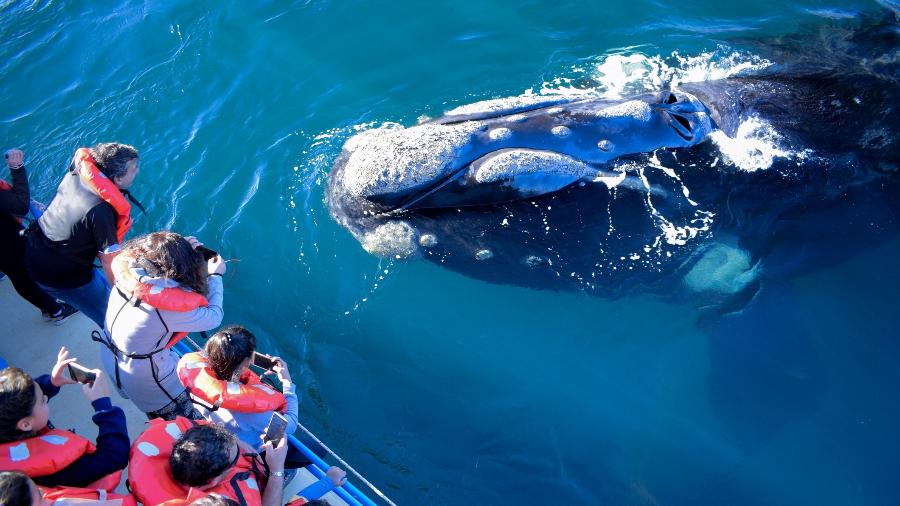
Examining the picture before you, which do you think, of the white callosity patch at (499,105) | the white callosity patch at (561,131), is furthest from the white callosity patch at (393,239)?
the white callosity patch at (561,131)

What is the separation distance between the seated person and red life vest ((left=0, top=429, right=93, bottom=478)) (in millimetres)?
199

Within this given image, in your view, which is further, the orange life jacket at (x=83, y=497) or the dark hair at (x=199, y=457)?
the dark hair at (x=199, y=457)

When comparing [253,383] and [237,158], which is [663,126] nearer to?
[253,383]

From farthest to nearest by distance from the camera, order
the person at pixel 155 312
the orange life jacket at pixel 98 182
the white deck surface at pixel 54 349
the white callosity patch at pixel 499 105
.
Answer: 1. the white callosity patch at pixel 499 105
2. the white deck surface at pixel 54 349
3. the orange life jacket at pixel 98 182
4. the person at pixel 155 312

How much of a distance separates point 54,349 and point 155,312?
2906 mm

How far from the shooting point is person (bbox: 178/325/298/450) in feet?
16.2

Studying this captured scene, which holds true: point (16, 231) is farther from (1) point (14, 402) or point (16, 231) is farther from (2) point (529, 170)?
(2) point (529, 170)

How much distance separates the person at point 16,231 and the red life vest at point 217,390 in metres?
2.99

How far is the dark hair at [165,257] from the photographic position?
489 centimetres

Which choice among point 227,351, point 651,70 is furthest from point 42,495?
point 651,70

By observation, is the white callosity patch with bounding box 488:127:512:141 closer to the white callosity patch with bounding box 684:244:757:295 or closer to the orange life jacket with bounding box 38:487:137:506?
the white callosity patch with bounding box 684:244:757:295

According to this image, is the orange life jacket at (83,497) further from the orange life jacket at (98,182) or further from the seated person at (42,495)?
the orange life jacket at (98,182)

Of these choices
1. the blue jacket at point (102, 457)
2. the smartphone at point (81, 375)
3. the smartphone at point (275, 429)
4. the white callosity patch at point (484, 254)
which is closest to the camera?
the blue jacket at point (102, 457)

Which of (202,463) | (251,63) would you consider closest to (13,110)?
(251,63)
